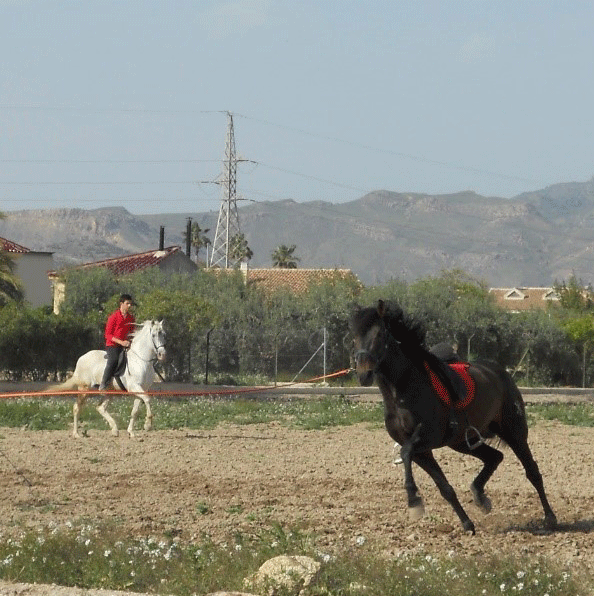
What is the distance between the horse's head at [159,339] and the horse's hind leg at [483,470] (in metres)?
9.66

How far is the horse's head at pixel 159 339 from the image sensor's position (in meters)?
21.6

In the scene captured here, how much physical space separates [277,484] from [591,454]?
6.09m

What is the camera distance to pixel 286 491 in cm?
1418

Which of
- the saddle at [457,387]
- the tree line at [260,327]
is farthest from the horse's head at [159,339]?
the tree line at [260,327]

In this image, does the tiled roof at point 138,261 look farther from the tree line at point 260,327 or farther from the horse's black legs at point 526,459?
the horse's black legs at point 526,459

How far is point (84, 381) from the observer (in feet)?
74.1

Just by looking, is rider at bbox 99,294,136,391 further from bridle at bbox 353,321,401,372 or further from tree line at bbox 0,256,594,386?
tree line at bbox 0,256,594,386

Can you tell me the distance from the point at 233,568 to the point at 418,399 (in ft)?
10.1

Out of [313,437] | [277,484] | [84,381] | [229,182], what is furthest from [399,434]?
[229,182]

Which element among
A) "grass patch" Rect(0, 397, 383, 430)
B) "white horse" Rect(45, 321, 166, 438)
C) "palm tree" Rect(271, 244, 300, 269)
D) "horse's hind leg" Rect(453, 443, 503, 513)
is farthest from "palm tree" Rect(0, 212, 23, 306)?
"palm tree" Rect(271, 244, 300, 269)

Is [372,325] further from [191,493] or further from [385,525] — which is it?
[191,493]

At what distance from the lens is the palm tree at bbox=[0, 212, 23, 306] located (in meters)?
43.4

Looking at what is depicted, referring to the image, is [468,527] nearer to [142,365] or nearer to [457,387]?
[457,387]

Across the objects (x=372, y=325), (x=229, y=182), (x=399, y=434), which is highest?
(x=229, y=182)
